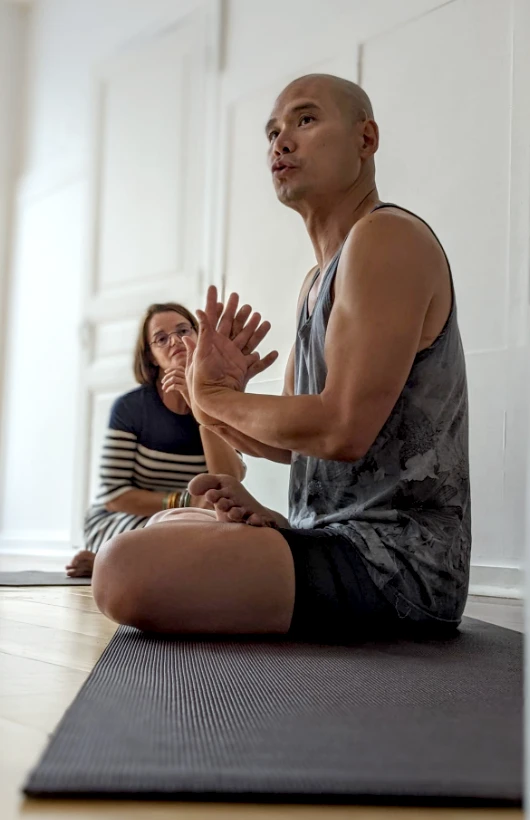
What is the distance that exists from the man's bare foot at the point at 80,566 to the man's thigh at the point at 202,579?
145cm

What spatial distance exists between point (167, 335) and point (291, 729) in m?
2.33

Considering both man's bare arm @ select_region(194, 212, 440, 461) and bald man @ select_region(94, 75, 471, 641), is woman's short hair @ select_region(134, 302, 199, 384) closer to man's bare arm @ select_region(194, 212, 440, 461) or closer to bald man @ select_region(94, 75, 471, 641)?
bald man @ select_region(94, 75, 471, 641)

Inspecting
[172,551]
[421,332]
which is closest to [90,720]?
[172,551]

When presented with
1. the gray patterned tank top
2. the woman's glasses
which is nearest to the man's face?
the gray patterned tank top

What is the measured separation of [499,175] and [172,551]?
180cm

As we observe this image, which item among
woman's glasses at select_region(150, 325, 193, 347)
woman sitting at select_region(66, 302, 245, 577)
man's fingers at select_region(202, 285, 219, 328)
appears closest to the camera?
man's fingers at select_region(202, 285, 219, 328)

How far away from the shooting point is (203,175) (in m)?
4.00

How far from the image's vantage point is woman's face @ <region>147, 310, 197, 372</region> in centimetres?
299

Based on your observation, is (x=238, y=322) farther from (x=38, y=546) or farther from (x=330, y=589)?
(x=38, y=546)

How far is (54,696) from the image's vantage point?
998 millimetres

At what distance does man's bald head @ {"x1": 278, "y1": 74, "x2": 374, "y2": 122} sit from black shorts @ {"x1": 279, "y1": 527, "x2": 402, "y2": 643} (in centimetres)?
76

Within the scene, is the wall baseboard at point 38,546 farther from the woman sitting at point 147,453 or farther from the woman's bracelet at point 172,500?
the woman's bracelet at point 172,500

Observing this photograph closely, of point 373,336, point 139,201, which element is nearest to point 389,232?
point 373,336

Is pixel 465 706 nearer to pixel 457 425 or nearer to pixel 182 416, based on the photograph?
pixel 457 425
